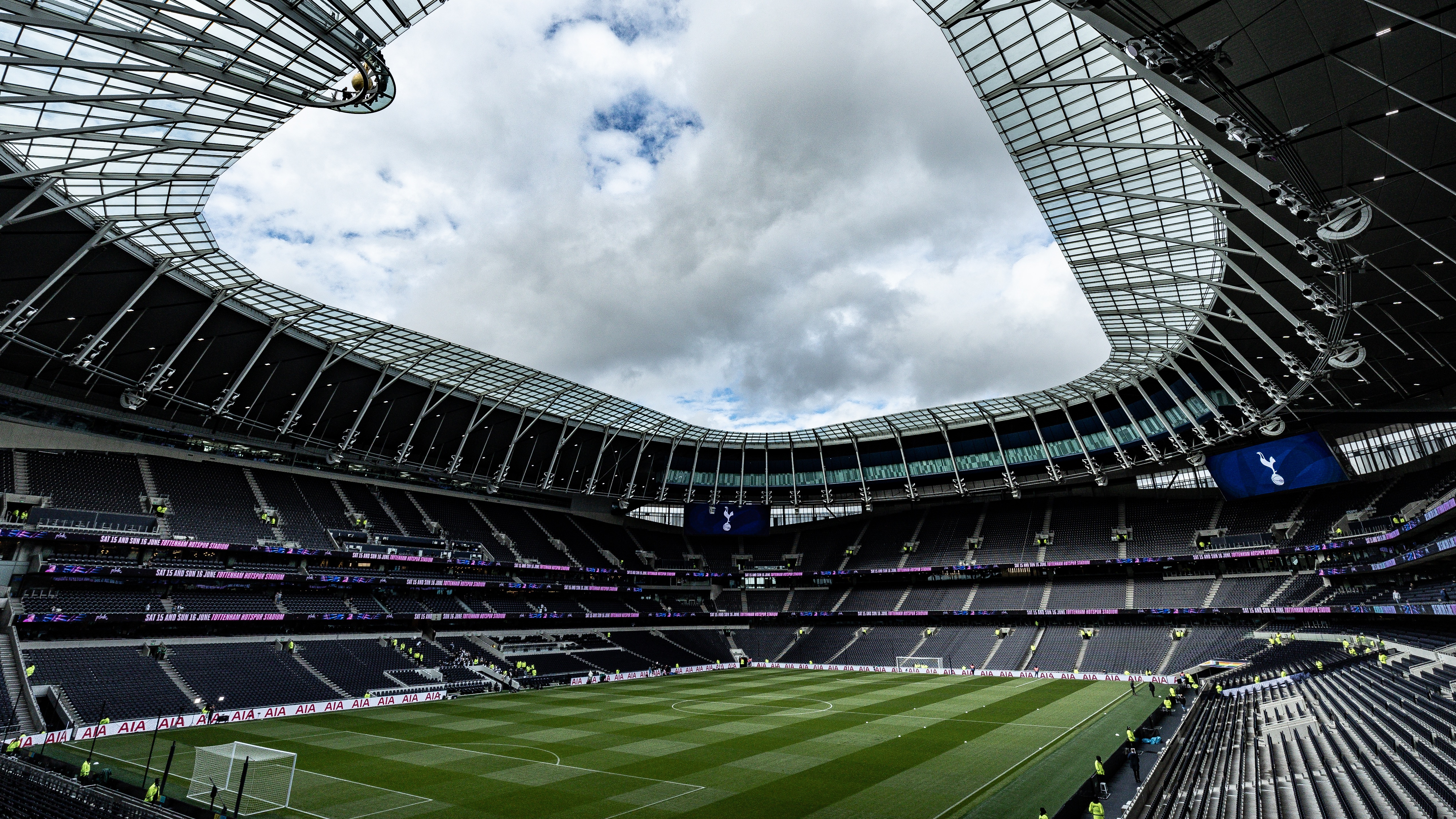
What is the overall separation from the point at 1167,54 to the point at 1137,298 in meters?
27.1

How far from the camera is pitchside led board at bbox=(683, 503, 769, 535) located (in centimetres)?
7950

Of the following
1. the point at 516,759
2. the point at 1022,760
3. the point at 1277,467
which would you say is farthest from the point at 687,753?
the point at 1277,467

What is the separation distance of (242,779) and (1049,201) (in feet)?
122

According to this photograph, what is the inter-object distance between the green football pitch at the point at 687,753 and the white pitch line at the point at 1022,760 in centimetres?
9

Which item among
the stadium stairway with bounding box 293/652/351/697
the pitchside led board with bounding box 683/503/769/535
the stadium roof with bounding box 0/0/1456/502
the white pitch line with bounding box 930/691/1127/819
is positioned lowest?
the stadium stairway with bounding box 293/652/351/697

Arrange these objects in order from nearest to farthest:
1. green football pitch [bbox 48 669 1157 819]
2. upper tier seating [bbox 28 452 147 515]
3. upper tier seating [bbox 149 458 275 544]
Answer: green football pitch [bbox 48 669 1157 819] < upper tier seating [bbox 28 452 147 515] < upper tier seating [bbox 149 458 275 544]

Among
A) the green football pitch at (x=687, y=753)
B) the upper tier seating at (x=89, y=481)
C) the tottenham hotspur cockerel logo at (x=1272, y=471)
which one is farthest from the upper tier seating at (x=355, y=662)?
the tottenham hotspur cockerel logo at (x=1272, y=471)

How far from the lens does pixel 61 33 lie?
20656 mm

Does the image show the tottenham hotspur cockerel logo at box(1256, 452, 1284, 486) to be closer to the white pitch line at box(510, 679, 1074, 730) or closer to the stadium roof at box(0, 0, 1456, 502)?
the stadium roof at box(0, 0, 1456, 502)

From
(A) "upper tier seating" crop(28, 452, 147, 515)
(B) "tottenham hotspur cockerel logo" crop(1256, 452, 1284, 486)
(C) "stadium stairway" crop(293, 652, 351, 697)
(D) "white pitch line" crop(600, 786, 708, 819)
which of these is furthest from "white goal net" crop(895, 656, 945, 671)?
(A) "upper tier seating" crop(28, 452, 147, 515)

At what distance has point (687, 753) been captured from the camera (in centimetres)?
3077

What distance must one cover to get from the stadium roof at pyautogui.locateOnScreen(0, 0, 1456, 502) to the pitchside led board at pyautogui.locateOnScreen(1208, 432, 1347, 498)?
2972mm

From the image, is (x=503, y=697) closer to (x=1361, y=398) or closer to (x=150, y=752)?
(x=150, y=752)

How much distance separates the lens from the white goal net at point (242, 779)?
22641 millimetres
